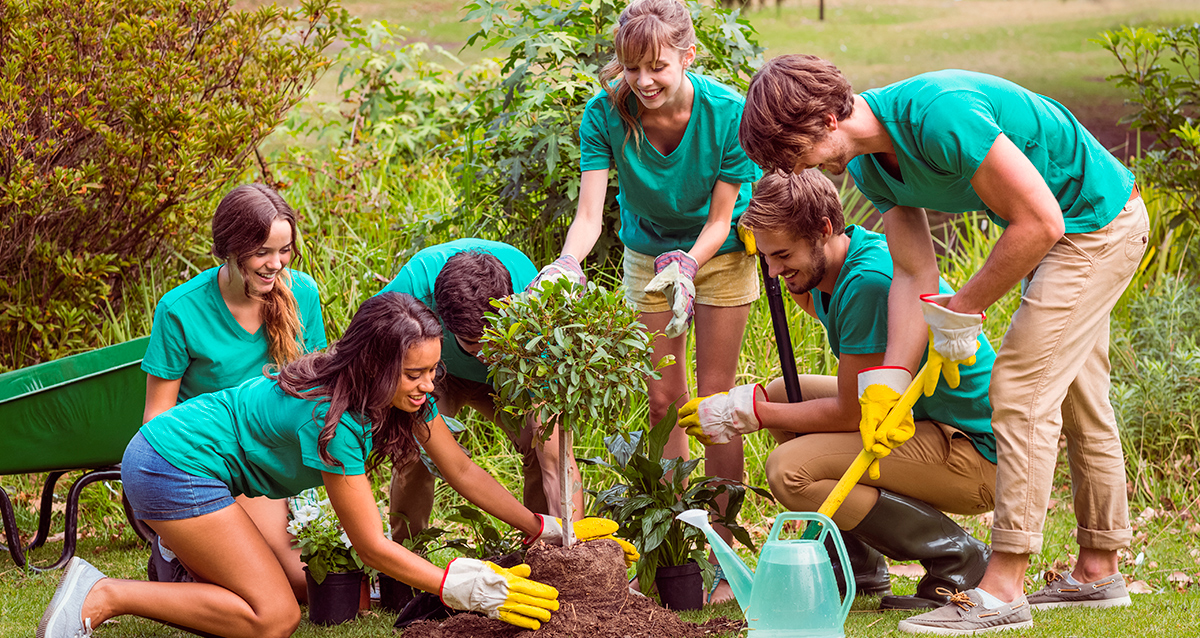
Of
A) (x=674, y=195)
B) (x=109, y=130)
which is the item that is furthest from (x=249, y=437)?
(x=109, y=130)

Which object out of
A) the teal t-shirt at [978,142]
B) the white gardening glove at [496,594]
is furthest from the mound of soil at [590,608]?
the teal t-shirt at [978,142]

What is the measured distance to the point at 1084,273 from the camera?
2.41 m

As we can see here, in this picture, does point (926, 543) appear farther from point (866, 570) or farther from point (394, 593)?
point (394, 593)

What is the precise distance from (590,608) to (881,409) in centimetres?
86

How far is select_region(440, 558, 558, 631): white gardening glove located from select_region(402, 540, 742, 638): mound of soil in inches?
1.4

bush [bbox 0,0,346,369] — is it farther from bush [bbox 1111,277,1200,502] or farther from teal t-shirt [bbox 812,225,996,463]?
bush [bbox 1111,277,1200,502]

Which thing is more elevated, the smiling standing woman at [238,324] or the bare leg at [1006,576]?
the smiling standing woman at [238,324]

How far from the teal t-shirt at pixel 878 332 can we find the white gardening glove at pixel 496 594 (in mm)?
1038

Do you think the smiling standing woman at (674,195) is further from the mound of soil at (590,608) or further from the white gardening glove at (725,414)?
the mound of soil at (590,608)

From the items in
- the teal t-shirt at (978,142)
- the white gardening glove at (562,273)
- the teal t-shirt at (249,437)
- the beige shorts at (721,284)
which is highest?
the teal t-shirt at (978,142)

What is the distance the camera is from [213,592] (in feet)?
8.31

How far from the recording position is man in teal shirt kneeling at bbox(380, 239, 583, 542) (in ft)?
8.59

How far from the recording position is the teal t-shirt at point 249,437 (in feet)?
8.02

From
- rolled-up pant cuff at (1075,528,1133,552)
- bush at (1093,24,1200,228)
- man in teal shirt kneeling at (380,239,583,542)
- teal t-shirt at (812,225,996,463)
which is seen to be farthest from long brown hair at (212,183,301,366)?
bush at (1093,24,1200,228)
